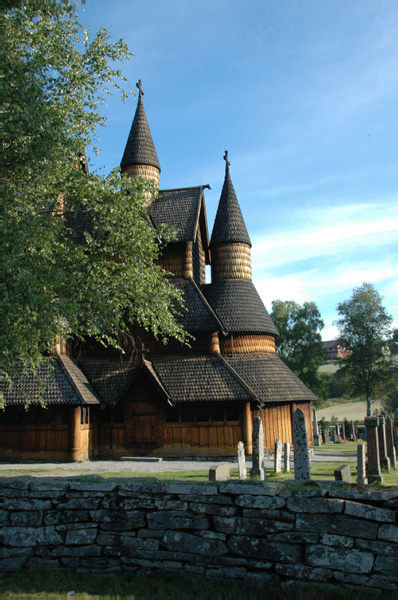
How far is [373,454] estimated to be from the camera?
12.5 metres

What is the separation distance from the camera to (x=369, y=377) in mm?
45562

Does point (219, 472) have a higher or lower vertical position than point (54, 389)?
lower

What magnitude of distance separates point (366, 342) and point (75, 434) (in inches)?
1332

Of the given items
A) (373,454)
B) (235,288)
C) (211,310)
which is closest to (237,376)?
(211,310)

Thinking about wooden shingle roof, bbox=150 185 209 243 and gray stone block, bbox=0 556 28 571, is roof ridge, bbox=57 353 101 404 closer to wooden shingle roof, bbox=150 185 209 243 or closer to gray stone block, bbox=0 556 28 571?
wooden shingle roof, bbox=150 185 209 243

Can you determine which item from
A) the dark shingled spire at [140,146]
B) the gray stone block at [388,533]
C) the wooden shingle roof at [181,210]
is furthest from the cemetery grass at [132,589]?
the dark shingled spire at [140,146]

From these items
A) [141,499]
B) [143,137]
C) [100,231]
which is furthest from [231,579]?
[143,137]

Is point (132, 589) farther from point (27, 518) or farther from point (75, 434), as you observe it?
point (75, 434)

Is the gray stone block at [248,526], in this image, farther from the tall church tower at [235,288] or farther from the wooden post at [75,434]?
the tall church tower at [235,288]

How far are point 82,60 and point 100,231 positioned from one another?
456cm

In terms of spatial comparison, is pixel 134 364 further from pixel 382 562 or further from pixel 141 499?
pixel 382 562

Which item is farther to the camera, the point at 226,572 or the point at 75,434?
the point at 75,434

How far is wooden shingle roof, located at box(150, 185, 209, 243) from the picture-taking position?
79.8 feet

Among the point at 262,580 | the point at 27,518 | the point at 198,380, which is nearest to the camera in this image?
the point at 262,580
